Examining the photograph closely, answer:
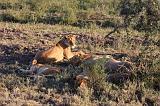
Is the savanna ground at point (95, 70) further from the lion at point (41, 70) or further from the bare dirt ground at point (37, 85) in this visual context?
the lion at point (41, 70)

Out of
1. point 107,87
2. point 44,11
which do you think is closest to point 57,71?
point 107,87

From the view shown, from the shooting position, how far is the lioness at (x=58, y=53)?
11.2 m

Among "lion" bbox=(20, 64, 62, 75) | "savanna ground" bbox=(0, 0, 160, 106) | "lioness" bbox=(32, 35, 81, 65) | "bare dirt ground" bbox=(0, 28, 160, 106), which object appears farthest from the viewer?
"lioness" bbox=(32, 35, 81, 65)

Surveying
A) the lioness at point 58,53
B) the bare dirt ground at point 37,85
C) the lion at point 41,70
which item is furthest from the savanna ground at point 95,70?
the lioness at point 58,53

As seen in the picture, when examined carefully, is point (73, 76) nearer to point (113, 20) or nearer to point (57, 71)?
point (57, 71)

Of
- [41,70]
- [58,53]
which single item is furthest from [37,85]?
[58,53]

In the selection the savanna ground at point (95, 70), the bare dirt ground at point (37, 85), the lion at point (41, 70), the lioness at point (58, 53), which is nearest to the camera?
the bare dirt ground at point (37, 85)

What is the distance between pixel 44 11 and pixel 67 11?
1.18 metres

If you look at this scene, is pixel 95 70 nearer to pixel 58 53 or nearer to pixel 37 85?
pixel 37 85

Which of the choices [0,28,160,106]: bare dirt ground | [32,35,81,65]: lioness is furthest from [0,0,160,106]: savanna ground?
[32,35,81,65]: lioness

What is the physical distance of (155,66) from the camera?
9945 mm

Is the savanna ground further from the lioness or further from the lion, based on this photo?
the lioness

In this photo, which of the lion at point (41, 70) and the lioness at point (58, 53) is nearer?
the lion at point (41, 70)

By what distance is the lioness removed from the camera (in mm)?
11250
